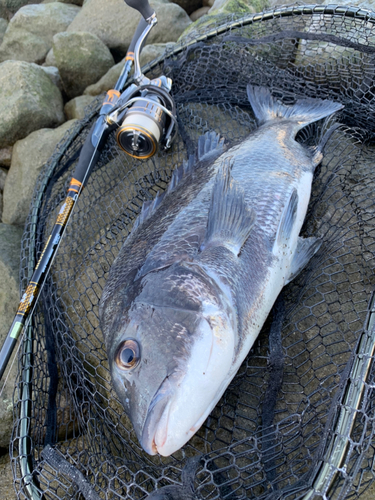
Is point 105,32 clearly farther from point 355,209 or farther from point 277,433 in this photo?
point 277,433

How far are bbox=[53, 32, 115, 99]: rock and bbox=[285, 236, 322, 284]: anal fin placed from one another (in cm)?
416

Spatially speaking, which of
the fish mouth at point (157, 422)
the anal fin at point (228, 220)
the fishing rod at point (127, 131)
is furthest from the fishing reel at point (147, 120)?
the fish mouth at point (157, 422)

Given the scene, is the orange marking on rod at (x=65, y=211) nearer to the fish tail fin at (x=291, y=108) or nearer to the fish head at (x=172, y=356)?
the fish head at (x=172, y=356)

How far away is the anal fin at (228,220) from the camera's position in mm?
1943

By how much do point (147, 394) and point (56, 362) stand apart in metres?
1.24

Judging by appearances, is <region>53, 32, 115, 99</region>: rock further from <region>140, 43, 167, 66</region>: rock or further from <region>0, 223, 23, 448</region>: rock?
<region>0, 223, 23, 448</region>: rock

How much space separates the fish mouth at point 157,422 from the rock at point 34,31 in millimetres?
6398

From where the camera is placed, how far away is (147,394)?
1491 mm

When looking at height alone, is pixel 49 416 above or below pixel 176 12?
below

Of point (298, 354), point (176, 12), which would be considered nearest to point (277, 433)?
point (298, 354)

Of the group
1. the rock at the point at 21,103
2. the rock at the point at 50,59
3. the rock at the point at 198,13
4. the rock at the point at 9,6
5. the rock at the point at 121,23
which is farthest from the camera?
the rock at the point at 9,6

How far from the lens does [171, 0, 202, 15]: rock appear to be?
6320 millimetres

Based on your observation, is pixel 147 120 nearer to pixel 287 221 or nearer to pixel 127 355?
pixel 287 221

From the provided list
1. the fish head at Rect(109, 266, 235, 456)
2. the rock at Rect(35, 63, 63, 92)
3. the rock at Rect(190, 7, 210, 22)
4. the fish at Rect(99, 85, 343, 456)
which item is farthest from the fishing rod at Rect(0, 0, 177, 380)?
the rock at Rect(190, 7, 210, 22)
